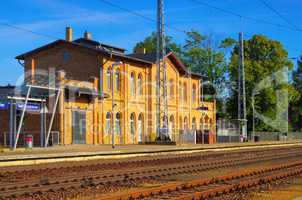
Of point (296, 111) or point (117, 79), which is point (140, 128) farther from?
→ point (296, 111)

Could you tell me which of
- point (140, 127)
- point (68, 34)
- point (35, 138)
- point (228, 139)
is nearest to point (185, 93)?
point (228, 139)

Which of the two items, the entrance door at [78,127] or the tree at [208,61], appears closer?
the entrance door at [78,127]

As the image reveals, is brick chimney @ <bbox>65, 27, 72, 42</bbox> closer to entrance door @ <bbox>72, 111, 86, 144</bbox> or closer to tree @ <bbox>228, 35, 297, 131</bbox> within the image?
entrance door @ <bbox>72, 111, 86, 144</bbox>

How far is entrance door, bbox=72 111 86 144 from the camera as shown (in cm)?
4119

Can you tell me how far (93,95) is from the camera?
42562 mm

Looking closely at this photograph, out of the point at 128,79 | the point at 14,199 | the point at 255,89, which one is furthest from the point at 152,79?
the point at 14,199

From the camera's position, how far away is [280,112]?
7506 centimetres

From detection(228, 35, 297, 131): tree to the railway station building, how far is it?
14.1m

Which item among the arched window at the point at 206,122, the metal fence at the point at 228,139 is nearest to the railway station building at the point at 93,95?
the arched window at the point at 206,122

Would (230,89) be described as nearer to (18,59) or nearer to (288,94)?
(288,94)

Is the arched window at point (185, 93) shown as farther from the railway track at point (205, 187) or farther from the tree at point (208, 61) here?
the railway track at point (205, 187)

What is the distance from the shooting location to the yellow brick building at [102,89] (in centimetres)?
4122

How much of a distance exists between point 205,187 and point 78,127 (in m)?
28.4

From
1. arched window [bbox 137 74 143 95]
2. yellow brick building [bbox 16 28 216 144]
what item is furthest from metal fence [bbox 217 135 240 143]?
arched window [bbox 137 74 143 95]
